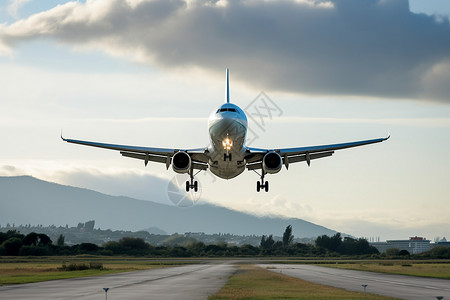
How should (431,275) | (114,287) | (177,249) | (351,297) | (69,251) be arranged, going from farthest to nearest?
(177,249) → (69,251) → (431,275) → (114,287) → (351,297)

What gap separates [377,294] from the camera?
44406mm

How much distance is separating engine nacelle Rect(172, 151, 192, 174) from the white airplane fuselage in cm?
194

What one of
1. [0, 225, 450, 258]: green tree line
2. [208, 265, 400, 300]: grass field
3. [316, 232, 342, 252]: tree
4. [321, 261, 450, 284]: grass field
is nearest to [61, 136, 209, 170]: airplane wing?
[208, 265, 400, 300]: grass field

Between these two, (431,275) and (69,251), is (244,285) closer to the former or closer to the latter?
(431,275)

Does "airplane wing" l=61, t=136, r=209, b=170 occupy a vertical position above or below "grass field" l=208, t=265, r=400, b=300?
above

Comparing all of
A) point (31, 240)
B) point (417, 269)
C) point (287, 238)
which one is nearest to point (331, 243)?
point (287, 238)

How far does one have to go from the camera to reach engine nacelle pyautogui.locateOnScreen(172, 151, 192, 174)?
1861 inches

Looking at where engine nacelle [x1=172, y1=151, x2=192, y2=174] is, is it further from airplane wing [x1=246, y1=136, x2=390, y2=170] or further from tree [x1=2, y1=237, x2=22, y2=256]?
tree [x1=2, y1=237, x2=22, y2=256]

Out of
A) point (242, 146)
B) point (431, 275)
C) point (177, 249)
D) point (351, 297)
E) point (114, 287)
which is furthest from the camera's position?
point (177, 249)

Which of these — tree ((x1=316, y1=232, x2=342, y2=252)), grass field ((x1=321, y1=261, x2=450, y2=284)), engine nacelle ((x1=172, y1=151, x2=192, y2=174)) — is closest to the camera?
engine nacelle ((x1=172, y1=151, x2=192, y2=174))

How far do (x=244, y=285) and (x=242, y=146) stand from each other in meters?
14.6

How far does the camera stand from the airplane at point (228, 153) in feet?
142

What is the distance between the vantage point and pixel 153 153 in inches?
2021

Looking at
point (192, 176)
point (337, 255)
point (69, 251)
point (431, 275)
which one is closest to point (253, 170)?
point (192, 176)
